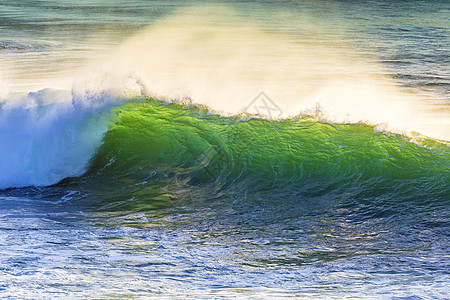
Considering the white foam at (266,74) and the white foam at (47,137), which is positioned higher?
the white foam at (266,74)

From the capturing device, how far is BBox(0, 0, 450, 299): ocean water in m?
3.92

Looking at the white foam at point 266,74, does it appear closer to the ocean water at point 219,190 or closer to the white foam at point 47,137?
the ocean water at point 219,190

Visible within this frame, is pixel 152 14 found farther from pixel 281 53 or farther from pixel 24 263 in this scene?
pixel 24 263

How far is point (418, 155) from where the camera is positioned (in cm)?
703

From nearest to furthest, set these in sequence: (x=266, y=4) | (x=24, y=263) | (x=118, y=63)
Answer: (x=24, y=263) → (x=118, y=63) → (x=266, y=4)

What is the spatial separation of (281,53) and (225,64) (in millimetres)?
2521

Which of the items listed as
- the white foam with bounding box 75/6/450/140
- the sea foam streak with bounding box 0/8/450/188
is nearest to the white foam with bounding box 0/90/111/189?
the sea foam streak with bounding box 0/8/450/188

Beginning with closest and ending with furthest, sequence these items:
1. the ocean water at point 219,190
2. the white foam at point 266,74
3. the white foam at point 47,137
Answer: the ocean water at point 219,190, the white foam at point 47,137, the white foam at point 266,74

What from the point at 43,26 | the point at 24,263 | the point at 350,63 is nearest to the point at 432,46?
the point at 350,63

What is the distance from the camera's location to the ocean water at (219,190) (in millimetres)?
3918

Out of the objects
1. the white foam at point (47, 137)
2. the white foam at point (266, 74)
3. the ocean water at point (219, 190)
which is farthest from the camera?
the white foam at point (266, 74)

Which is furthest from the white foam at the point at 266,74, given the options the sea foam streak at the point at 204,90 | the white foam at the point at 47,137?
the white foam at the point at 47,137

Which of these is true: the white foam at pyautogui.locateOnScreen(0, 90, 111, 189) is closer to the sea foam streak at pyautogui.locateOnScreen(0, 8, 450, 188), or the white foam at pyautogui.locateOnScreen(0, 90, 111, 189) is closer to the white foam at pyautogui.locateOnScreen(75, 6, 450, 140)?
the sea foam streak at pyautogui.locateOnScreen(0, 8, 450, 188)

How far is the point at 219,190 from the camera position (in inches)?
266
